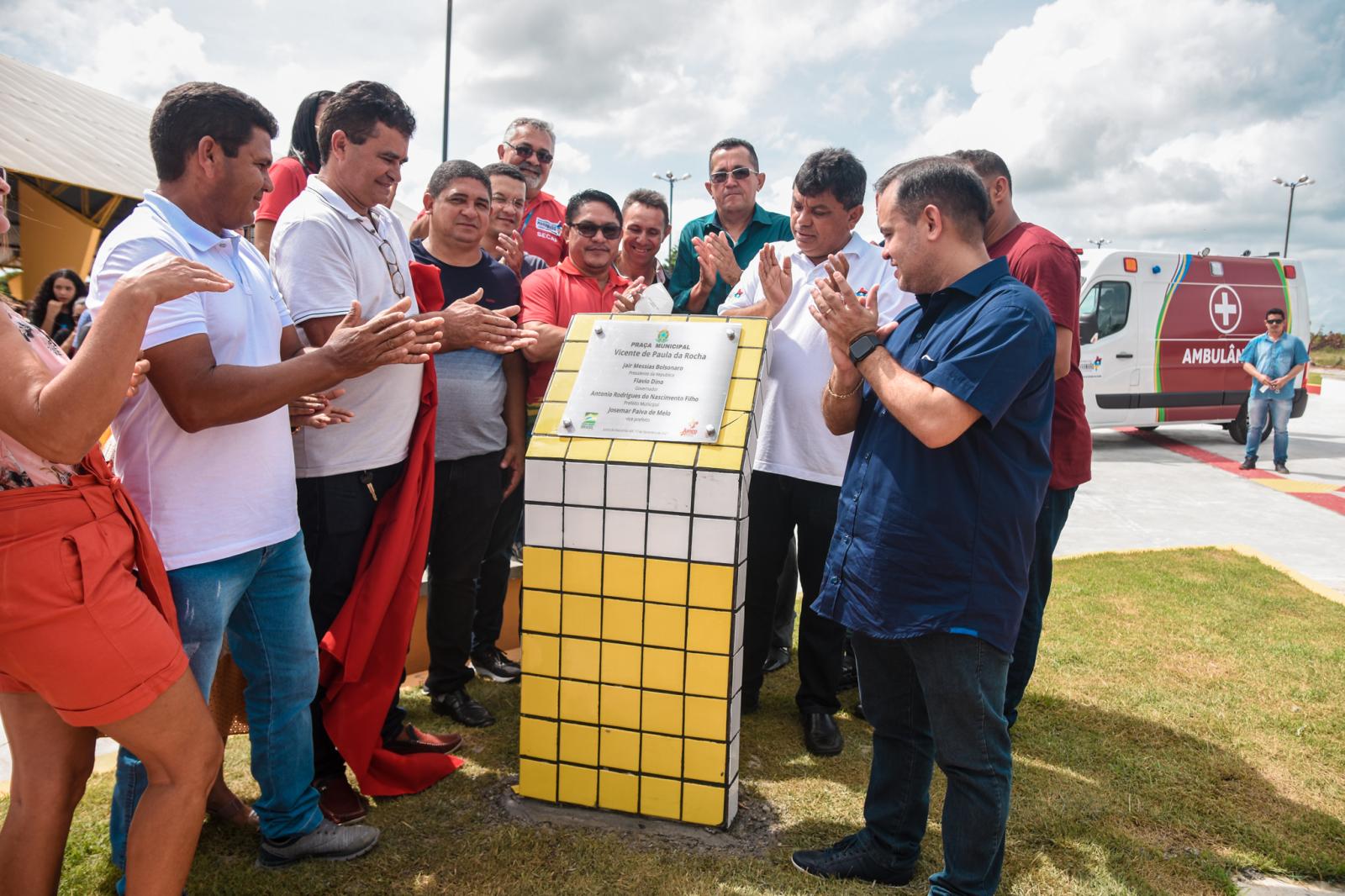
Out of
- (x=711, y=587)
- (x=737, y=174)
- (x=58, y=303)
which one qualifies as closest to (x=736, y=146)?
(x=737, y=174)

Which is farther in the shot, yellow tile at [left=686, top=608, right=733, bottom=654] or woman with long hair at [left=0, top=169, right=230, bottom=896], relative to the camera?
yellow tile at [left=686, top=608, right=733, bottom=654]

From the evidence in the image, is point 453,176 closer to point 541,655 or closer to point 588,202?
point 588,202

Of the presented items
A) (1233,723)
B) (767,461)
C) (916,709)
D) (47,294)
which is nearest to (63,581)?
(916,709)

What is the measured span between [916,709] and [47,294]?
843 cm

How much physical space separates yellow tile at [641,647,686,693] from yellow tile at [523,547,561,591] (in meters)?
0.35

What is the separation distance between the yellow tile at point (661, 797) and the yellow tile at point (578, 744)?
0.18m

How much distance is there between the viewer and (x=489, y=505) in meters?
3.41

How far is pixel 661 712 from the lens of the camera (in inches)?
103

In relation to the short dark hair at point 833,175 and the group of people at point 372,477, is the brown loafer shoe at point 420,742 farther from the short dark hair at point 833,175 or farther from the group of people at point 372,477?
the short dark hair at point 833,175

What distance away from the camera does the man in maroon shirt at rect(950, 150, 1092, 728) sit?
9.63ft

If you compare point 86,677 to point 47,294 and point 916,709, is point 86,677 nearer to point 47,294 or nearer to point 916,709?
point 916,709

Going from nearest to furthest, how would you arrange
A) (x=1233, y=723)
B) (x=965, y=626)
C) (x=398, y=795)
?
1. (x=965, y=626)
2. (x=398, y=795)
3. (x=1233, y=723)

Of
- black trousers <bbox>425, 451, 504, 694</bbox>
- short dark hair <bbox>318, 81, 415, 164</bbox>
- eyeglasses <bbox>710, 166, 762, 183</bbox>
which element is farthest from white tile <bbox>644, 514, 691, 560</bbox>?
eyeglasses <bbox>710, 166, 762, 183</bbox>

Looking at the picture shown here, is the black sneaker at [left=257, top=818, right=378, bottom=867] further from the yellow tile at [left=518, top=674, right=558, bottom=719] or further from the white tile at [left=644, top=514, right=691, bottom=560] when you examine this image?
the white tile at [left=644, top=514, right=691, bottom=560]
